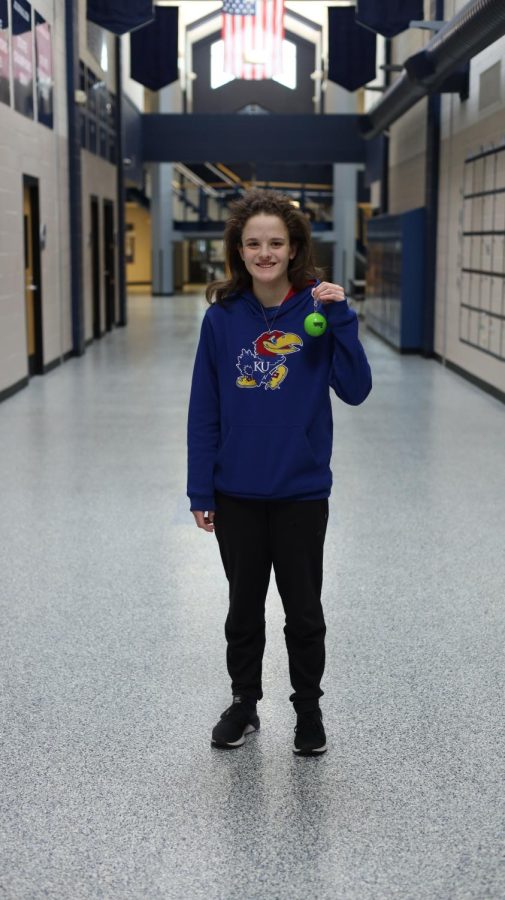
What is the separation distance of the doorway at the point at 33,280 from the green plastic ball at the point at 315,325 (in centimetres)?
923

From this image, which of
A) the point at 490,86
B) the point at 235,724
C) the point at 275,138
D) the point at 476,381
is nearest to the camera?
the point at 235,724

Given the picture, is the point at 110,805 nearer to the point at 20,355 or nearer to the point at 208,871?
the point at 208,871

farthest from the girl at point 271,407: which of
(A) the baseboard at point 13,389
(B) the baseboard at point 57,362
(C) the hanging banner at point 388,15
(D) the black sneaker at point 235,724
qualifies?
(C) the hanging banner at point 388,15

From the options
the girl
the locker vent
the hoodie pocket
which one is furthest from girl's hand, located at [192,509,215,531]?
the locker vent

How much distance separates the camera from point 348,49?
14719 mm

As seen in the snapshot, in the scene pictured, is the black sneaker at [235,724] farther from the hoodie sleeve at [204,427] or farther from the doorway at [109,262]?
the doorway at [109,262]

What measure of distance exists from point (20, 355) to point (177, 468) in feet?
14.3

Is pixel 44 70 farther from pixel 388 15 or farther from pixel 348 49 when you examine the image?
pixel 348 49

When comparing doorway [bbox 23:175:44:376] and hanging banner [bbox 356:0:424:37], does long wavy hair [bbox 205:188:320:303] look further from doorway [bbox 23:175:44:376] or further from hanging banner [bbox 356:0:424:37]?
hanging banner [bbox 356:0:424:37]

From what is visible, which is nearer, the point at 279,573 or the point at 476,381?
the point at 279,573

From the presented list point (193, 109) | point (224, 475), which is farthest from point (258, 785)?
point (193, 109)

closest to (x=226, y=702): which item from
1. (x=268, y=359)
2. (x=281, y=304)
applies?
(x=268, y=359)

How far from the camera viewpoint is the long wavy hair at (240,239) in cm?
265

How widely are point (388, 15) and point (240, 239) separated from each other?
9.80 metres
